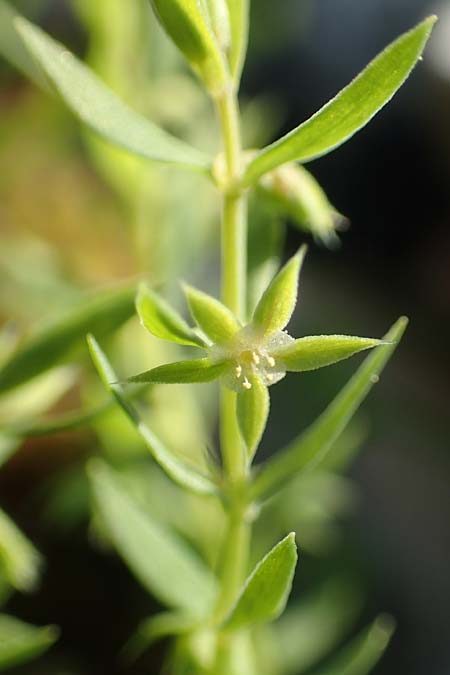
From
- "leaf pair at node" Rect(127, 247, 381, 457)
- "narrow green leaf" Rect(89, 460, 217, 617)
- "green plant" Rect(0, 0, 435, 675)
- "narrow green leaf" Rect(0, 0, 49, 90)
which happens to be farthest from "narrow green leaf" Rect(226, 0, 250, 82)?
"narrow green leaf" Rect(0, 0, 49, 90)

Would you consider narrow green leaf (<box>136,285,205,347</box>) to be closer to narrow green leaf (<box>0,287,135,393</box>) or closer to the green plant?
the green plant

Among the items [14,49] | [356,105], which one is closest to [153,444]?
[356,105]

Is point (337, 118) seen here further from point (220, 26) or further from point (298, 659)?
point (298, 659)

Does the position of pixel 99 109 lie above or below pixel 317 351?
above

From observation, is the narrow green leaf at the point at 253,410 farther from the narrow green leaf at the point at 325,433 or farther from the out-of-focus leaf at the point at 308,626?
the out-of-focus leaf at the point at 308,626

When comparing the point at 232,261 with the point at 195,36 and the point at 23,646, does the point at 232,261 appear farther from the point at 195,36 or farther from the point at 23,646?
the point at 23,646
